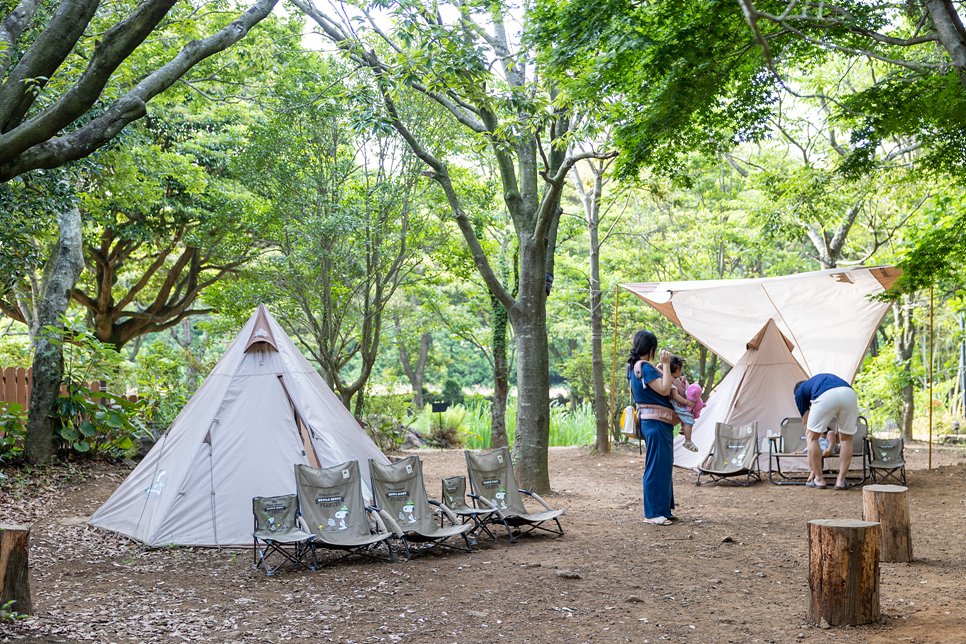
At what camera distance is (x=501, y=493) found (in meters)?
6.05

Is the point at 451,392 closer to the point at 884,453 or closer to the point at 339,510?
the point at 884,453

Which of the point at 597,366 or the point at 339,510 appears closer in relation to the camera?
the point at 339,510

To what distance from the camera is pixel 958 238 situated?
6547 mm

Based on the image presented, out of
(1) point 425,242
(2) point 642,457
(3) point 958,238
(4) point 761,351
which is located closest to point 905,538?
(3) point 958,238

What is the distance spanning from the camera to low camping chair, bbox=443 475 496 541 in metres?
5.69

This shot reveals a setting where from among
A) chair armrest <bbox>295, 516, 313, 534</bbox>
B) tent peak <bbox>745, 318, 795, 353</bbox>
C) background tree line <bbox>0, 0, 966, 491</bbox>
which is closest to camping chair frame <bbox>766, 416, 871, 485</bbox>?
tent peak <bbox>745, 318, 795, 353</bbox>

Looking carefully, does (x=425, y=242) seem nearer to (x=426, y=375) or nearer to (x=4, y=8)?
(x=4, y=8)

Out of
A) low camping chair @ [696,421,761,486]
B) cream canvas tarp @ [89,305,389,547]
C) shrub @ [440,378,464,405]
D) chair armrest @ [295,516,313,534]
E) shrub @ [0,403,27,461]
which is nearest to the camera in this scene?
chair armrest @ [295,516,313,534]

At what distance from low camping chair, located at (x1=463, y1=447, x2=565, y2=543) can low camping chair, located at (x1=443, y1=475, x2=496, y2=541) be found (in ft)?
0.28

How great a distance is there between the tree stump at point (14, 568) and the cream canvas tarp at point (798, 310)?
788 centimetres

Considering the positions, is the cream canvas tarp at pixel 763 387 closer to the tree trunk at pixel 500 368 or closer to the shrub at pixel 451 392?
the tree trunk at pixel 500 368

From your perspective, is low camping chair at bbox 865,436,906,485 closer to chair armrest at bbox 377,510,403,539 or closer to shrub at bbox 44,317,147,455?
chair armrest at bbox 377,510,403,539

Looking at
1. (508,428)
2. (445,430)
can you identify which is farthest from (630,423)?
(445,430)

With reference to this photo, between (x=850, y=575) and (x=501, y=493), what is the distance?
304 centimetres
